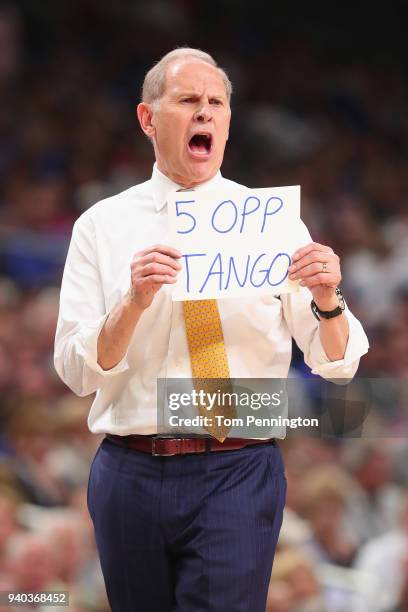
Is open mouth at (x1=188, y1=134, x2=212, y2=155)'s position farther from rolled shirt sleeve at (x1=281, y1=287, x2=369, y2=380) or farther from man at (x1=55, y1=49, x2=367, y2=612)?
rolled shirt sleeve at (x1=281, y1=287, x2=369, y2=380)

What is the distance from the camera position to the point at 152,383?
2061mm

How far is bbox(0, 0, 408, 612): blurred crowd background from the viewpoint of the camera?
3.56m

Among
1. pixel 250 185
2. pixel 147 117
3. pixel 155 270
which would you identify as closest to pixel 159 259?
pixel 155 270

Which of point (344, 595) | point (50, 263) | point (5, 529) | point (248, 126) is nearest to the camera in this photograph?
point (5, 529)

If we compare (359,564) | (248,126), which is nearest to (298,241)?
(359,564)

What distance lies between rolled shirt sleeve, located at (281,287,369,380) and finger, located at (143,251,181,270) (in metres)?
0.26

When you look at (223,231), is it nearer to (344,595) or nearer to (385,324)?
(344,595)

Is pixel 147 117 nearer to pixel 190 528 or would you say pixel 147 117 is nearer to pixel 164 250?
pixel 164 250

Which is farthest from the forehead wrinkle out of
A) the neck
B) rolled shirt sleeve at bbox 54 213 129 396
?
rolled shirt sleeve at bbox 54 213 129 396

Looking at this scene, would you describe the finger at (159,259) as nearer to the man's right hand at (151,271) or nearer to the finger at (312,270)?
the man's right hand at (151,271)

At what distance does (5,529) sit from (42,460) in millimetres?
571

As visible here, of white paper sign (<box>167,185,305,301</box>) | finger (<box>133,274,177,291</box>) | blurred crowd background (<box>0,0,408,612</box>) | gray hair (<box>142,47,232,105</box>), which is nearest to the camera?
finger (<box>133,274,177,291</box>)

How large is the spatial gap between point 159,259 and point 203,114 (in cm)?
32

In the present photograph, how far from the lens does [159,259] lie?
1898 mm
